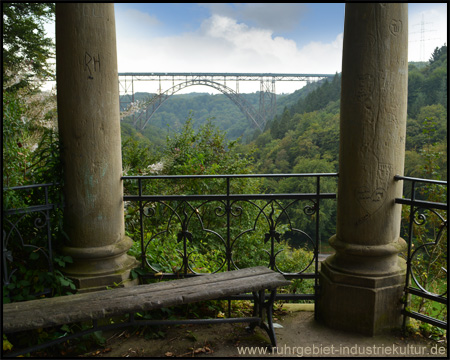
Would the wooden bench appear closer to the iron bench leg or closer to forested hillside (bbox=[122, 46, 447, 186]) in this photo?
the iron bench leg

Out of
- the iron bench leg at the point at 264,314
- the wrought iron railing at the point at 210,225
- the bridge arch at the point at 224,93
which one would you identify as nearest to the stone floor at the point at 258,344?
the iron bench leg at the point at 264,314

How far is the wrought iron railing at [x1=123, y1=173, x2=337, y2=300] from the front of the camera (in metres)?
2.88

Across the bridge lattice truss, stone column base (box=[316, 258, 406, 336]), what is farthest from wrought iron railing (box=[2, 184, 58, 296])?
the bridge lattice truss

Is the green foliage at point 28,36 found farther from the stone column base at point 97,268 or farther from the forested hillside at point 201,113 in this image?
the stone column base at point 97,268

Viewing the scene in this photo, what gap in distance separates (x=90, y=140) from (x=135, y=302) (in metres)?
1.23

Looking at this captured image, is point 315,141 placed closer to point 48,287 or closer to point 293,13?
point 293,13

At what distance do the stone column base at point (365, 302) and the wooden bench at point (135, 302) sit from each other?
0.54 metres

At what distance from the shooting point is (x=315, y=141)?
2447cm

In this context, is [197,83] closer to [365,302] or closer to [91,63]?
[91,63]

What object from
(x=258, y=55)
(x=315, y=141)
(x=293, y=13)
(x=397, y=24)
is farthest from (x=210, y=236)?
(x=258, y=55)

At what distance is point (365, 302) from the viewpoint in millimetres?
2611

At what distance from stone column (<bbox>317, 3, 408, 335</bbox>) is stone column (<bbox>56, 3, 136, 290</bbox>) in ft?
5.77

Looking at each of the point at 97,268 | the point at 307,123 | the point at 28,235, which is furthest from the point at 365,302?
the point at 307,123

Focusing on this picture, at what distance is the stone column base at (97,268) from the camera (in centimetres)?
268
